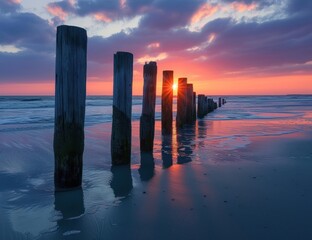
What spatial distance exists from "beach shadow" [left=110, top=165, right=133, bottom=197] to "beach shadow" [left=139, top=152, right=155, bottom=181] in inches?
8.3

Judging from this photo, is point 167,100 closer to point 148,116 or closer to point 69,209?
point 148,116

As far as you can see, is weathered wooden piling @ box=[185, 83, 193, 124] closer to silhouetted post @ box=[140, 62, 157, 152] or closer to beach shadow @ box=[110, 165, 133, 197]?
silhouetted post @ box=[140, 62, 157, 152]

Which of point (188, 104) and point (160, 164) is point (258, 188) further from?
point (188, 104)

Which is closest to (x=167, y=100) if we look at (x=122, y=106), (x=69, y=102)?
(x=122, y=106)

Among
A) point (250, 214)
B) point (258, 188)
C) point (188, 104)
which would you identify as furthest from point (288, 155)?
point (188, 104)

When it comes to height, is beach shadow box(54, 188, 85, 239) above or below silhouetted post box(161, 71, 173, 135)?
below

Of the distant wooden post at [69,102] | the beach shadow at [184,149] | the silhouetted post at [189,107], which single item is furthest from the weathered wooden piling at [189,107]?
the distant wooden post at [69,102]

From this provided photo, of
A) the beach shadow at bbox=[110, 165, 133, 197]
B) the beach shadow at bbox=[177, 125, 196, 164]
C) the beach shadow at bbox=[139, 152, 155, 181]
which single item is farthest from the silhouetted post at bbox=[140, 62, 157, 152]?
the beach shadow at bbox=[110, 165, 133, 197]

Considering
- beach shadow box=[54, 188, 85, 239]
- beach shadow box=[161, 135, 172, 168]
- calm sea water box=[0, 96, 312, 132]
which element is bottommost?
beach shadow box=[54, 188, 85, 239]

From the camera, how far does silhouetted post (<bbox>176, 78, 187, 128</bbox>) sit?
10952mm

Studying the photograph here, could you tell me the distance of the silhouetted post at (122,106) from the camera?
4.71m

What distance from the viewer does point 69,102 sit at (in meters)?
3.59

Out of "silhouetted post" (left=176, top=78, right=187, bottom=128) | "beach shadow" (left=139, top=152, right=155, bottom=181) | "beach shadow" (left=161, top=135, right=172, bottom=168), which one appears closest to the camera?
"beach shadow" (left=139, top=152, right=155, bottom=181)

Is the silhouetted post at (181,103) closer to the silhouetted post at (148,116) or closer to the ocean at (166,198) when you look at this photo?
the silhouetted post at (148,116)
